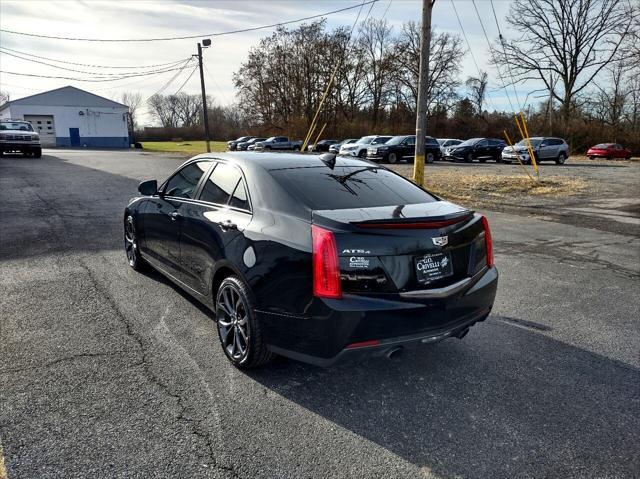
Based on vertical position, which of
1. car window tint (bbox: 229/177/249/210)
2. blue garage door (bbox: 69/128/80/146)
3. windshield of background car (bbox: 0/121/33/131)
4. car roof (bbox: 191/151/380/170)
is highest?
blue garage door (bbox: 69/128/80/146)

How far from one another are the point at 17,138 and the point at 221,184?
26835 mm

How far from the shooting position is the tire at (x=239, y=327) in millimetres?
3213

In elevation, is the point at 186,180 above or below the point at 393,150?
below

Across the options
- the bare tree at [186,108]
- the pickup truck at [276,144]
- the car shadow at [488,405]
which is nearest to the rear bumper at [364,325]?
the car shadow at [488,405]

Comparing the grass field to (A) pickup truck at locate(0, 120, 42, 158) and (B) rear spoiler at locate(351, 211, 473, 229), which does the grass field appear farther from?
(B) rear spoiler at locate(351, 211, 473, 229)

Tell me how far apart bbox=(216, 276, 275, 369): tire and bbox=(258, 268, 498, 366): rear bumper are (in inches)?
4.6

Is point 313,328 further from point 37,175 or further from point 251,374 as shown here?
point 37,175

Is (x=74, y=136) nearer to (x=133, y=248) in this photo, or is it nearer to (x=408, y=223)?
(x=133, y=248)

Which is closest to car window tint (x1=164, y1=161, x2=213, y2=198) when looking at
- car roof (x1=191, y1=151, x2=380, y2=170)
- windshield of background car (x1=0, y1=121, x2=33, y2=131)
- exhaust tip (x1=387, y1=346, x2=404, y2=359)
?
car roof (x1=191, y1=151, x2=380, y2=170)

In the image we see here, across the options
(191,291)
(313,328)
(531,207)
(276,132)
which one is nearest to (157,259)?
(191,291)

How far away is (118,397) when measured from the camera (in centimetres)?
301

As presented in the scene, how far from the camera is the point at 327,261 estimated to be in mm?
2809

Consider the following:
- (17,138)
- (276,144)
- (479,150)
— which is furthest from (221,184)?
(276,144)

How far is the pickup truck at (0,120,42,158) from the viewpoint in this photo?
82.3 ft
